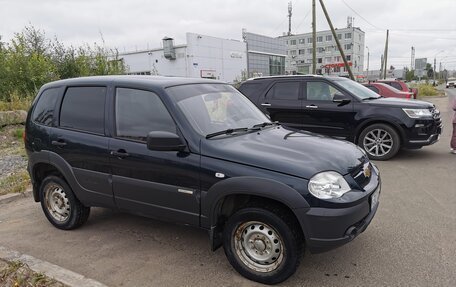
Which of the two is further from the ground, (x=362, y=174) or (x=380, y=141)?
(x=362, y=174)

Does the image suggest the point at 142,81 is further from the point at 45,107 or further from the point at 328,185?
the point at 328,185

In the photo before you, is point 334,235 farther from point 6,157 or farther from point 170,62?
point 170,62

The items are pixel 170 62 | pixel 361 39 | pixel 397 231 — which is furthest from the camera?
pixel 361 39

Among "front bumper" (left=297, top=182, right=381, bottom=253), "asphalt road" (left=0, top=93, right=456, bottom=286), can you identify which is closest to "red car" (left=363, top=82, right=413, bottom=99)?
"asphalt road" (left=0, top=93, right=456, bottom=286)

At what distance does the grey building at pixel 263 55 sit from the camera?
2436 inches

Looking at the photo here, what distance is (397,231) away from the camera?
4.11 meters

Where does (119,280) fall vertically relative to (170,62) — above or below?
below

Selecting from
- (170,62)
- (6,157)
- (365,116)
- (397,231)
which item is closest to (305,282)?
(397,231)

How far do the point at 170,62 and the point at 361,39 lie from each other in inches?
2491

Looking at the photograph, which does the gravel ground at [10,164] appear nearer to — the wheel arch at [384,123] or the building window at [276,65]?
the wheel arch at [384,123]

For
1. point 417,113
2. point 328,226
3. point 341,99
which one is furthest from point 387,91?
point 328,226

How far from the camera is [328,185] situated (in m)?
2.93

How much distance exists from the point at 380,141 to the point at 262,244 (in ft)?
17.5

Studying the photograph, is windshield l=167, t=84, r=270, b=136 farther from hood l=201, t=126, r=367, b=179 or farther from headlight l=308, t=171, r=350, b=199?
headlight l=308, t=171, r=350, b=199
